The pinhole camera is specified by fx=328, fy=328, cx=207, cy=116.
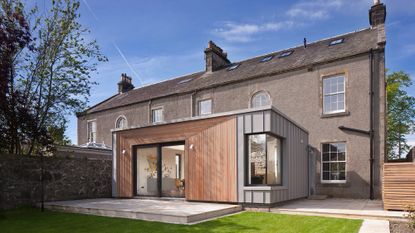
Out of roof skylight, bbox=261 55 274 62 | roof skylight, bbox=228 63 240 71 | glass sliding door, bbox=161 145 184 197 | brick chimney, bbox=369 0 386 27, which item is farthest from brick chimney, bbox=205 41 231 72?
glass sliding door, bbox=161 145 184 197

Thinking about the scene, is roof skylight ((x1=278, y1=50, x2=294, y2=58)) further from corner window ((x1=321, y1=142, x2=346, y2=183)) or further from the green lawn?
the green lawn

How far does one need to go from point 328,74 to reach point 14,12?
1301 centimetres

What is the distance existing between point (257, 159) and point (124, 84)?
20964 mm

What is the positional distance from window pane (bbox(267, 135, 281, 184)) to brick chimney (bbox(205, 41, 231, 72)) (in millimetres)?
11760

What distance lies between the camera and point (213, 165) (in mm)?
10898

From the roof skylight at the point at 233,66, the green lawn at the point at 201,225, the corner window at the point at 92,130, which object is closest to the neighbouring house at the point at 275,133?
the roof skylight at the point at 233,66

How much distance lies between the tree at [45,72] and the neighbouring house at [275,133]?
131cm

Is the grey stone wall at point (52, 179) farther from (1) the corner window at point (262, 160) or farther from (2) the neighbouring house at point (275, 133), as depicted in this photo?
(1) the corner window at point (262, 160)

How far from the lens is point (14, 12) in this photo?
11953mm

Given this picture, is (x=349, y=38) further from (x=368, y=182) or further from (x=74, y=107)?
(x=74, y=107)

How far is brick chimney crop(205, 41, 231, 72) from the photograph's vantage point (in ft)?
70.7

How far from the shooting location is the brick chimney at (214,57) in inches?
848

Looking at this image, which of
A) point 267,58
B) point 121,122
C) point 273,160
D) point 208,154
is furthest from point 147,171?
point 121,122

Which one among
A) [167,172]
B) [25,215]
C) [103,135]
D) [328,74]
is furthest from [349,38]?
[103,135]
